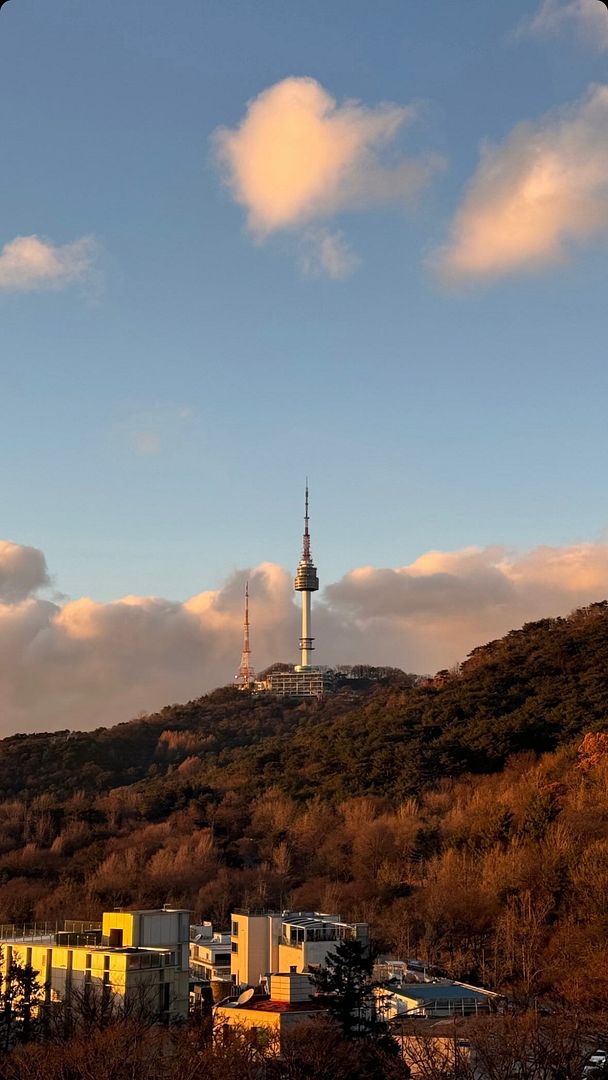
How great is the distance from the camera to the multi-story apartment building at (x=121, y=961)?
48.3 m

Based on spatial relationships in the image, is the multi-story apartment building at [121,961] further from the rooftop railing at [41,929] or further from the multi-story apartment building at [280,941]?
the multi-story apartment building at [280,941]

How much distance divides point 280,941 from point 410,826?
23332 mm

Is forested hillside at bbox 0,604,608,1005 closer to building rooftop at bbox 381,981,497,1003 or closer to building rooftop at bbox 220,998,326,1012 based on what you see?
building rooftop at bbox 381,981,497,1003

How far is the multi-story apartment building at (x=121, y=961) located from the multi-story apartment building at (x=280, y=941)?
580cm

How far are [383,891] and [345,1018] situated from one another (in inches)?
1312

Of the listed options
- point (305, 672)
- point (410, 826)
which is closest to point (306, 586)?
point (305, 672)

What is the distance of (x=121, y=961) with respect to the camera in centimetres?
4853

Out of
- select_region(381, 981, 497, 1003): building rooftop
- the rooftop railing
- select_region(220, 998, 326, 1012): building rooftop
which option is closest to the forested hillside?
select_region(381, 981, 497, 1003): building rooftop

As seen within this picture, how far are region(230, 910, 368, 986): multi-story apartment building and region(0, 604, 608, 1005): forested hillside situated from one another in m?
6.24

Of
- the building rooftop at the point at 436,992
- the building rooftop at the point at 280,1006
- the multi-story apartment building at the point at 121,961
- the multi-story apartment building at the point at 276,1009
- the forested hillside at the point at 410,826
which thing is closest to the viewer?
the multi-story apartment building at the point at 276,1009

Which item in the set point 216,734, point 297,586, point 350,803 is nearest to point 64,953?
point 350,803

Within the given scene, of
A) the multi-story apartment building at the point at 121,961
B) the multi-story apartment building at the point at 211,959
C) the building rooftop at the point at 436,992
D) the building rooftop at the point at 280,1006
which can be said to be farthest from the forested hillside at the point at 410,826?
the multi-story apartment building at the point at 121,961

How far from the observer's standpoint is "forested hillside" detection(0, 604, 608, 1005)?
63031 millimetres

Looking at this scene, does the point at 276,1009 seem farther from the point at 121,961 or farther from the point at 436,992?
the point at 121,961
